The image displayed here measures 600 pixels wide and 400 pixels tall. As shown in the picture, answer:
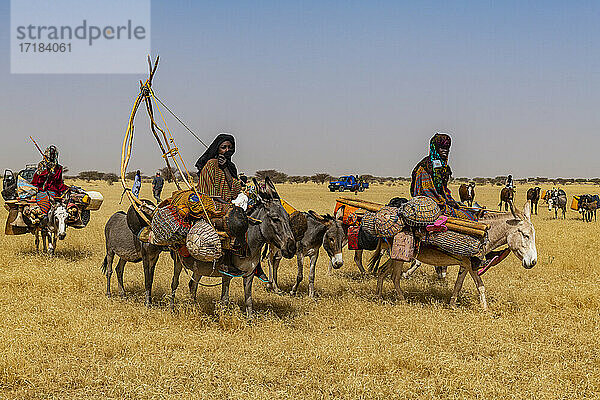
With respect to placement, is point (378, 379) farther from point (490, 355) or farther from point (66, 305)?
point (66, 305)

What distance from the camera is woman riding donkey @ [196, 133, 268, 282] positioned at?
8203 millimetres

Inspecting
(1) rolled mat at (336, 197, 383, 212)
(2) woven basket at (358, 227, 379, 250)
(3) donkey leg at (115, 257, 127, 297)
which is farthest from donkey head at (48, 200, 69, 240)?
(2) woven basket at (358, 227, 379, 250)

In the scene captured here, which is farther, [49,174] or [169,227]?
[49,174]

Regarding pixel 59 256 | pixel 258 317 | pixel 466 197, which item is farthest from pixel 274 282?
pixel 466 197

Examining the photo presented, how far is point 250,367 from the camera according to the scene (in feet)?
21.1

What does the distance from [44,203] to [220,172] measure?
767 cm

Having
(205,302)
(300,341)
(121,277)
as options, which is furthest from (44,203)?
(300,341)

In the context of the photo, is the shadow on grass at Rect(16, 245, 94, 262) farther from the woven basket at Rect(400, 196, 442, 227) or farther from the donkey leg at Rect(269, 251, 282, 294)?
the woven basket at Rect(400, 196, 442, 227)

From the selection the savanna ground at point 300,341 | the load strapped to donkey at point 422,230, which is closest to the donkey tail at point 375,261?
the savanna ground at point 300,341

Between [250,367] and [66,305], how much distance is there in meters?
4.19

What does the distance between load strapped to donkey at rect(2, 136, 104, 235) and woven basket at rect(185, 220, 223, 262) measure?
7059 millimetres

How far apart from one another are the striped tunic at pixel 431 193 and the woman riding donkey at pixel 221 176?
11.0ft

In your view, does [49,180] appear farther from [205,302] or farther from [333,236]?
[333,236]

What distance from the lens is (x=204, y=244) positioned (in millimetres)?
7555
